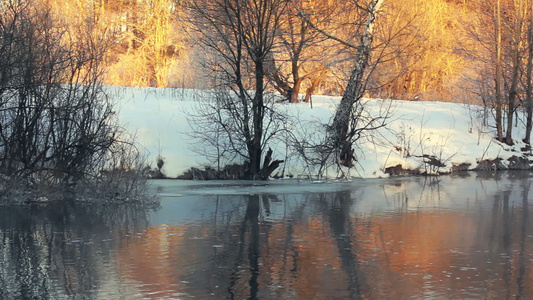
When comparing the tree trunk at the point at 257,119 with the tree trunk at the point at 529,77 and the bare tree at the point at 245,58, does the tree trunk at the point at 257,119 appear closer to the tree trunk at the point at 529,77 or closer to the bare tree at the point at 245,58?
the bare tree at the point at 245,58

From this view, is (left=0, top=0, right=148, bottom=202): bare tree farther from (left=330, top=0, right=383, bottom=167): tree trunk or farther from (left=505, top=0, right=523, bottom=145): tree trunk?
(left=505, top=0, right=523, bottom=145): tree trunk

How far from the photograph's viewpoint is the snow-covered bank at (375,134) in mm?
22062

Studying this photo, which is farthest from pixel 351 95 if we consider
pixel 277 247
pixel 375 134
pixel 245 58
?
pixel 277 247

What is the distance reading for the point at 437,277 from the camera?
926cm

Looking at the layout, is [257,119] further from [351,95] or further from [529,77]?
[529,77]

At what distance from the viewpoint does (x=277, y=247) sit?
441 inches

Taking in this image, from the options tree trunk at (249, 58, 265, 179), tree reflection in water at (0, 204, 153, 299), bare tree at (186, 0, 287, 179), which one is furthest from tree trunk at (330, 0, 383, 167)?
tree reflection in water at (0, 204, 153, 299)

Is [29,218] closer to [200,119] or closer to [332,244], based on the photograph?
[332,244]

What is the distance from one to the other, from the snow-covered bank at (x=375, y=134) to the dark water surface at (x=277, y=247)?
4106mm

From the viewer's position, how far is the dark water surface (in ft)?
28.6

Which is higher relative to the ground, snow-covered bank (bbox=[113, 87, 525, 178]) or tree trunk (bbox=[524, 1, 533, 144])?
tree trunk (bbox=[524, 1, 533, 144])

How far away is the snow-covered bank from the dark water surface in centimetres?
411

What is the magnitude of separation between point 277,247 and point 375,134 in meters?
14.0

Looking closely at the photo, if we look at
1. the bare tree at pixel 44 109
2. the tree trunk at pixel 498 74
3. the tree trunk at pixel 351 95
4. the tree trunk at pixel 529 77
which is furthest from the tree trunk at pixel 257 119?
the tree trunk at pixel 529 77
